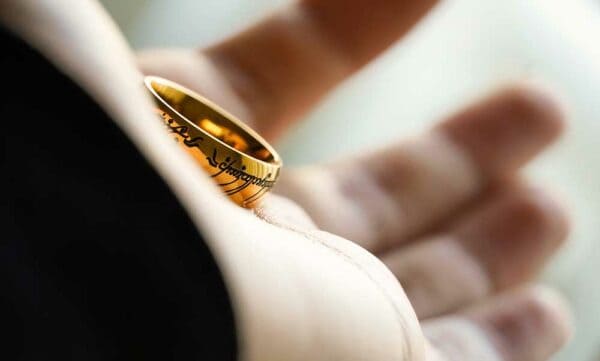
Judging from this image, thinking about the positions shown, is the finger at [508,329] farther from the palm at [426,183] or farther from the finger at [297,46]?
the finger at [297,46]

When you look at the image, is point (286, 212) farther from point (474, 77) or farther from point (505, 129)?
point (474, 77)

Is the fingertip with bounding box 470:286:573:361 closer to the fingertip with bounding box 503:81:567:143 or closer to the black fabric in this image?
the fingertip with bounding box 503:81:567:143

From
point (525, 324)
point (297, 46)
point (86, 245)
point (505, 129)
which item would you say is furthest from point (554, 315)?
point (86, 245)

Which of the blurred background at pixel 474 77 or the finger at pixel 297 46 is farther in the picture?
the blurred background at pixel 474 77

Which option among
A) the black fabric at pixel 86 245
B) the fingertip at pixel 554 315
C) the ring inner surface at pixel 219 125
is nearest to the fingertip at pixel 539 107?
the fingertip at pixel 554 315

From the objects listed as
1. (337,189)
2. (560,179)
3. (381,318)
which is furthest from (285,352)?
(560,179)

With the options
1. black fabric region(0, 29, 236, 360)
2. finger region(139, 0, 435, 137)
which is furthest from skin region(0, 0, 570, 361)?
black fabric region(0, 29, 236, 360)

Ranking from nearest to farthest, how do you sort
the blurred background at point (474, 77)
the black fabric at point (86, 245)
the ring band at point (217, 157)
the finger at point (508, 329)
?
the black fabric at point (86, 245), the ring band at point (217, 157), the finger at point (508, 329), the blurred background at point (474, 77)
